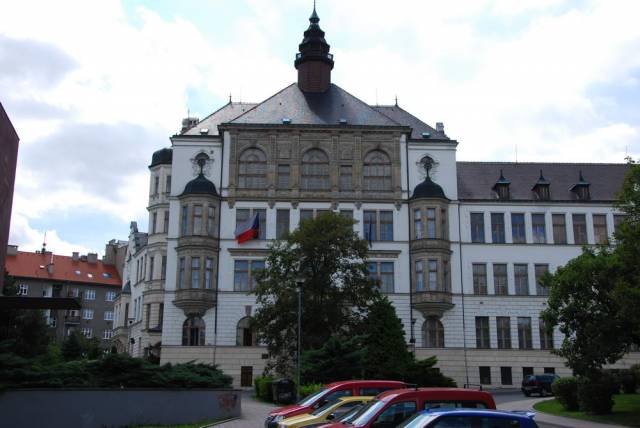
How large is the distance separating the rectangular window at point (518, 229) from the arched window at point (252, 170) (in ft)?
64.7

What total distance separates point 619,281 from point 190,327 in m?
33.1

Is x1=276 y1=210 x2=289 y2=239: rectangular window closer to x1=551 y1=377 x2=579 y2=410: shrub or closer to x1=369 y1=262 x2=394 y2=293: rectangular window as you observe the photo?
x1=369 y1=262 x2=394 y2=293: rectangular window

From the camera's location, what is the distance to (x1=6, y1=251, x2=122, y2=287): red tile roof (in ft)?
322

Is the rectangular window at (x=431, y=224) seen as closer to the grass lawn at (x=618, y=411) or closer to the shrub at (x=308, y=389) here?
the grass lawn at (x=618, y=411)

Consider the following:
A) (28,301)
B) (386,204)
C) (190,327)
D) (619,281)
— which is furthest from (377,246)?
(28,301)

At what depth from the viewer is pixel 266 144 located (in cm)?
5575

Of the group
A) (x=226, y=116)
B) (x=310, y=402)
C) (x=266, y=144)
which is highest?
(x=226, y=116)

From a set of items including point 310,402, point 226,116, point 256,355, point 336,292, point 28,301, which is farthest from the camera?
point 226,116

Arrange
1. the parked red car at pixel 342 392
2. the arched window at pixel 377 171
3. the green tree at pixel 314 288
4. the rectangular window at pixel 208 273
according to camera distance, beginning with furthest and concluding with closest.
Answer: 1. the arched window at pixel 377 171
2. the rectangular window at pixel 208 273
3. the green tree at pixel 314 288
4. the parked red car at pixel 342 392

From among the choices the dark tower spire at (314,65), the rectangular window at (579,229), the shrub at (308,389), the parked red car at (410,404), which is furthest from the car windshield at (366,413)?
the dark tower spire at (314,65)

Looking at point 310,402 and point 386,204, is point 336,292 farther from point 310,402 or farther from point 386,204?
point 310,402

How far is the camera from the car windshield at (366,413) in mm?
14523

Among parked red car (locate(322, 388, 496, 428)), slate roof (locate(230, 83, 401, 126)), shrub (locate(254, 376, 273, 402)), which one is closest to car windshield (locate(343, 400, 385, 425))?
parked red car (locate(322, 388, 496, 428))

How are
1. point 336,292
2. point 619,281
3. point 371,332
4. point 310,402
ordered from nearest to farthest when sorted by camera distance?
point 310,402
point 619,281
point 371,332
point 336,292
